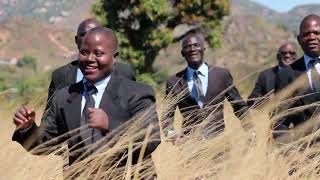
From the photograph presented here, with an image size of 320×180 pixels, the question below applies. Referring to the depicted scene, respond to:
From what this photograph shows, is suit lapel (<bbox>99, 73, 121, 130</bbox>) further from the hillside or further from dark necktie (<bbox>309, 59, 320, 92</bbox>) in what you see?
the hillside

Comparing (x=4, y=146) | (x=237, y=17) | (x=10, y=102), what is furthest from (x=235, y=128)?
(x=237, y=17)

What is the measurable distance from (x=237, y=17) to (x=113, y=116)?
650ft

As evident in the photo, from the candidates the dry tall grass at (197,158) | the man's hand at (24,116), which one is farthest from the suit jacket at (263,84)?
the man's hand at (24,116)

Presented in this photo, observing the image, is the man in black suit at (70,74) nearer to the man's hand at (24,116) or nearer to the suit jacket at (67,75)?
the suit jacket at (67,75)

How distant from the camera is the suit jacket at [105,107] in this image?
3.47 meters

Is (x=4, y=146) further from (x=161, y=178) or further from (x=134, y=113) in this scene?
(x=161, y=178)

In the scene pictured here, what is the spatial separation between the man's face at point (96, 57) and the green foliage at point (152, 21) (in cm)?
2342

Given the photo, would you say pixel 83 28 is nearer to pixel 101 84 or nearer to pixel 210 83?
pixel 210 83

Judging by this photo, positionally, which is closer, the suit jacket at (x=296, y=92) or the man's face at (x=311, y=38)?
the suit jacket at (x=296, y=92)

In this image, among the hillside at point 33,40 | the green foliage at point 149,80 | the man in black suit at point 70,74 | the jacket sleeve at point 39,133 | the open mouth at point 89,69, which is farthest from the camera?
the hillside at point 33,40

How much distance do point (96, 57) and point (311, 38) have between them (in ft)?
6.48

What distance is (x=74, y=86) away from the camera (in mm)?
3695

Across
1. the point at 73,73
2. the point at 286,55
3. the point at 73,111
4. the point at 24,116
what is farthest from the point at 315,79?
the point at 286,55

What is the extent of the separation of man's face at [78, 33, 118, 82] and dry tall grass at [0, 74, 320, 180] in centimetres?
29
